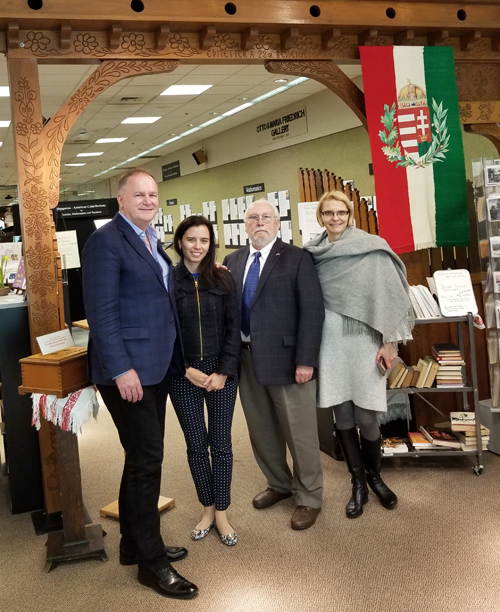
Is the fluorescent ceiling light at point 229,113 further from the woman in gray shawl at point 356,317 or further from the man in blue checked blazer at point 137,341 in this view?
the man in blue checked blazer at point 137,341

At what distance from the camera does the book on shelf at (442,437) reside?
3.92m

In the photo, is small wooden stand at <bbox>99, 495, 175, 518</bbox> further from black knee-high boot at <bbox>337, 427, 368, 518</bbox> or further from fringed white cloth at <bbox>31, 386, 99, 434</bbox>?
black knee-high boot at <bbox>337, 427, 368, 518</bbox>

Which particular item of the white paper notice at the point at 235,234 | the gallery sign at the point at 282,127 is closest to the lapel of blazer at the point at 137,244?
the gallery sign at the point at 282,127

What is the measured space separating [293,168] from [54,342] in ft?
24.4

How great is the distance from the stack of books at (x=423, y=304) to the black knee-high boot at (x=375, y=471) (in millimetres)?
856

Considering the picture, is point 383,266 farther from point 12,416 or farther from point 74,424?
point 12,416

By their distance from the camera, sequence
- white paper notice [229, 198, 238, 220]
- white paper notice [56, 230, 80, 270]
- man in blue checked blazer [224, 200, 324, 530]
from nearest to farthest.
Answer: man in blue checked blazer [224, 200, 324, 530] → white paper notice [56, 230, 80, 270] → white paper notice [229, 198, 238, 220]

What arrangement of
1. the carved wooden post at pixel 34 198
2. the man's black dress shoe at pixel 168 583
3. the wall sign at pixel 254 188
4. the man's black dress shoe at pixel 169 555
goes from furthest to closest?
the wall sign at pixel 254 188 < the carved wooden post at pixel 34 198 < the man's black dress shoe at pixel 169 555 < the man's black dress shoe at pixel 168 583

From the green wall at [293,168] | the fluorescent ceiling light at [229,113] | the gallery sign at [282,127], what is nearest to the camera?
the green wall at [293,168]

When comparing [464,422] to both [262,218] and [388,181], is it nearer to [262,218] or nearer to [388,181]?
[388,181]

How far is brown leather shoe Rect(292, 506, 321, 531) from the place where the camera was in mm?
3213

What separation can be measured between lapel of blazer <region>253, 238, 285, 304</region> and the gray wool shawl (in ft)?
0.81

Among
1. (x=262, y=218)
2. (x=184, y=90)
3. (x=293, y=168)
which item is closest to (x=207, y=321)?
(x=262, y=218)

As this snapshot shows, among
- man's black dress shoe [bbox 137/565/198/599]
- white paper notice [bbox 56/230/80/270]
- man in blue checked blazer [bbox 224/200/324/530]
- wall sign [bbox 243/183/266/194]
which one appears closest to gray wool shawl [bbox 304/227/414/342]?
man in blue checked blazer [bbox 224/200/324/530]
